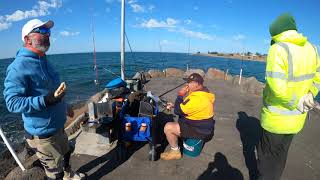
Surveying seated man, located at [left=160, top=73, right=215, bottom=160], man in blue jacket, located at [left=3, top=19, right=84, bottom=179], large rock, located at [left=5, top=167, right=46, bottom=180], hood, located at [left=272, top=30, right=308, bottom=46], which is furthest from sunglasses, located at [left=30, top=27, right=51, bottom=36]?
hood, located at [left=272, top=30, right=308, bottom=46]

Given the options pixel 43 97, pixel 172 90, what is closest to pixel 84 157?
pixel 43 97

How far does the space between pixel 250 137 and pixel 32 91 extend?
4945 mm

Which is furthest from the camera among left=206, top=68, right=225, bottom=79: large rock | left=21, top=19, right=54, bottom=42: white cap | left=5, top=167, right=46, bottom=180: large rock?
left=206, top=68, right=225, bottom=79: large rock

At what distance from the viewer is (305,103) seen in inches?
101

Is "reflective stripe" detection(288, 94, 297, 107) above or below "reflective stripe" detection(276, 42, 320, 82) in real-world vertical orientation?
below

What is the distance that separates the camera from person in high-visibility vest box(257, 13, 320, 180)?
2439 millimetres

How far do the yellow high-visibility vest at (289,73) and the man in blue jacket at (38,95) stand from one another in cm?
241

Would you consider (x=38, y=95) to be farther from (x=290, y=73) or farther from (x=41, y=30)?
(x=290, y=73)

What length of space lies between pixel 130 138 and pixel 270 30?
10.6 ft

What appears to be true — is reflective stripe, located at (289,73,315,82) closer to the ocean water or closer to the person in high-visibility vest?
the person in high-visibility vest

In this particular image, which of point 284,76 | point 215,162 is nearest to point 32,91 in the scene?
point 284,76

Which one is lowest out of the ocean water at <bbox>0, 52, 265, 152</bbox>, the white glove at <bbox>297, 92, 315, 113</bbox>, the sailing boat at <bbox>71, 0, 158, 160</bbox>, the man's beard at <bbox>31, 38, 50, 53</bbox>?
the ocean water at <bbox>0, 52, 265, 152</bbox>

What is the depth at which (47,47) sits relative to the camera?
259 centimetres

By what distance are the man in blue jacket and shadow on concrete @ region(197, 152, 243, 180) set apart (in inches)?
96.2
